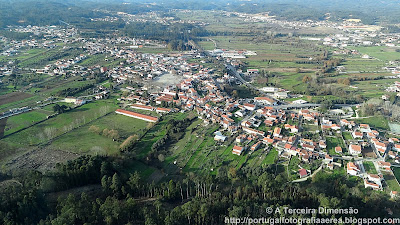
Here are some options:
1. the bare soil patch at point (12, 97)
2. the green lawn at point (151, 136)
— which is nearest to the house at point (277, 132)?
the green lawn at point (151, 136)

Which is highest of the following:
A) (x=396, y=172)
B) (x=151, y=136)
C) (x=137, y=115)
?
(x=396, y=172)

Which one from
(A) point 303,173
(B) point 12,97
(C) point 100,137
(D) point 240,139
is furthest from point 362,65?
(B) point 12,97

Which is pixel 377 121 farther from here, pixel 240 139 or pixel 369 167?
pixel 240 139

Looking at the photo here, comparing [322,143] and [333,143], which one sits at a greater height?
[322,143]

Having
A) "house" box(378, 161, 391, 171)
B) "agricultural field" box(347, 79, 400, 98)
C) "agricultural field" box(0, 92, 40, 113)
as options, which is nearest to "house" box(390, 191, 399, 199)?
"house" box(378, 161, 391, 171)

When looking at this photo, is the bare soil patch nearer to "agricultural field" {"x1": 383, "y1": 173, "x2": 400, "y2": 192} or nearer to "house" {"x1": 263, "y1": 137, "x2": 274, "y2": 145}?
"house" {"x1": 263, "y1": 137, "x2": 274, "y2": 145}

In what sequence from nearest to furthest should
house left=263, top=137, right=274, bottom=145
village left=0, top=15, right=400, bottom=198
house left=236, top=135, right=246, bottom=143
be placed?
village left=0, top=15, right=400, bottom=198 < house left=263, top=137, right=274, bottom=145 < house left=236, top=135, right=246, bottom=143
